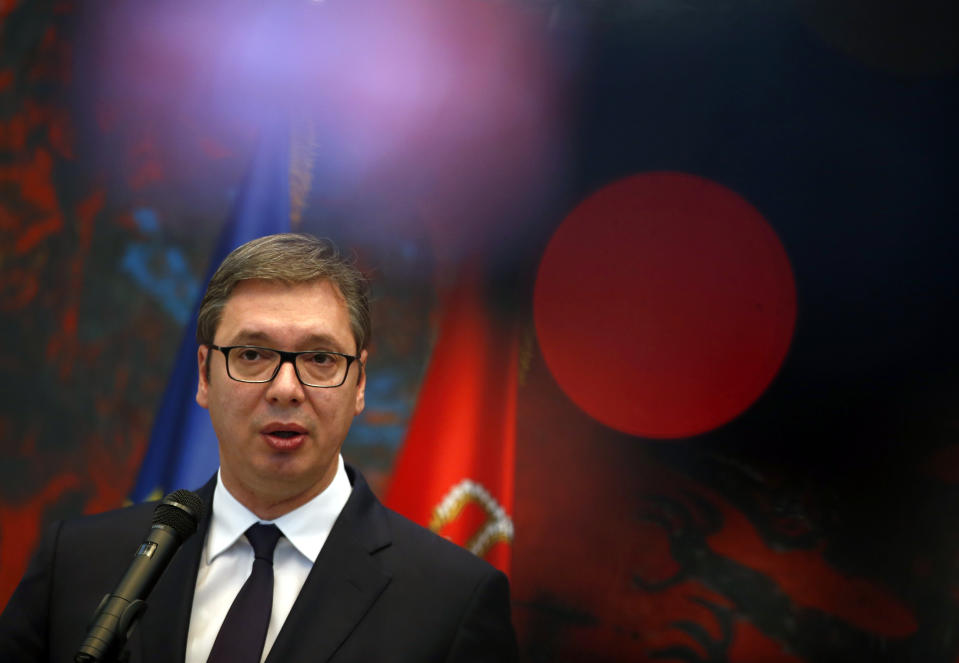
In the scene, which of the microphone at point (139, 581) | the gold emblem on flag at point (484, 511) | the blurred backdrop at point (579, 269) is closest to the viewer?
the microphone at point (139, 581)

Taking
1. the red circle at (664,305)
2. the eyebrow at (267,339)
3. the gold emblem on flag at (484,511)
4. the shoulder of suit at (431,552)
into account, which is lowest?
the gold emblem on flag at (484,511)

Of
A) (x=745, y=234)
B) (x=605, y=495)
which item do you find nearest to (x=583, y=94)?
(x=745, y=234)

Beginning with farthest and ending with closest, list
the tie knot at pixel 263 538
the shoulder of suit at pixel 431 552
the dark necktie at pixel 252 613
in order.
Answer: the shoulder of suit at pixel 431 552, the tie knot at pixel 263 538, the dark necktie at pixel 252 613

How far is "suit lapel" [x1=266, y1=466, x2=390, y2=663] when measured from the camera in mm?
1506

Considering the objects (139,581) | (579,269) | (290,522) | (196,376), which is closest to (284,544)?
(290,522)

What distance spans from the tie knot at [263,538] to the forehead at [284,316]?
14.5 inches

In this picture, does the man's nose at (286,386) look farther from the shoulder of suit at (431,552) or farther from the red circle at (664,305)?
the red circle at (664,305)

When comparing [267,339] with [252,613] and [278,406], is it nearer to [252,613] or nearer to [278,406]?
[278,406]

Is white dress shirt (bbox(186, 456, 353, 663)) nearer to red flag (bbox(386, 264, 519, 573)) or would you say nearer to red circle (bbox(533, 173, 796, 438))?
red flag (bbox(386, 264, 519, 573))

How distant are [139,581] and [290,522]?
52 centimetres

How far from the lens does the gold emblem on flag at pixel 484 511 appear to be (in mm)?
2574

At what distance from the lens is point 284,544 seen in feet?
5.38

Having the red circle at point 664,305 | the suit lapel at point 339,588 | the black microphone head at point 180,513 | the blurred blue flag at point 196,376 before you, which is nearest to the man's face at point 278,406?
the suit lapel at point 339,588

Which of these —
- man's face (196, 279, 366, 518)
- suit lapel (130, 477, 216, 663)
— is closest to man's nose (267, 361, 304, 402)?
man's face (196, 279, 366, 518)
